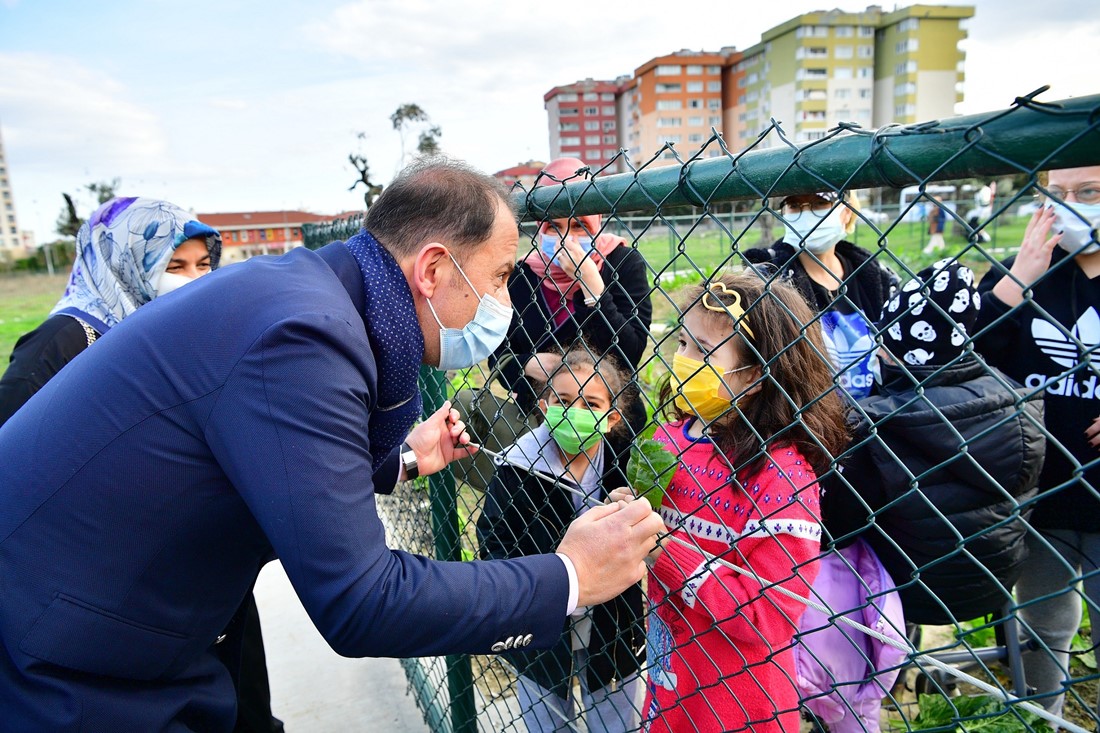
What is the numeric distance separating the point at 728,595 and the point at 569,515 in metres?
0.75

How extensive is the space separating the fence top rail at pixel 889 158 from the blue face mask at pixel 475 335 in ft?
1.19

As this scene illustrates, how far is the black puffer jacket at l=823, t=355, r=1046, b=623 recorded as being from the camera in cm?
186

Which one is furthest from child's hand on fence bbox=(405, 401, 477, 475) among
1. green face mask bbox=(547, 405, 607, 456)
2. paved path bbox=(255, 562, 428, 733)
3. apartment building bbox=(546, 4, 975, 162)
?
apartment building bbox=(546, 4, 975, 162)

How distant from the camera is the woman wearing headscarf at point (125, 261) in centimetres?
260

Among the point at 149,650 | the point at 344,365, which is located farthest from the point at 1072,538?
the point at 149,650

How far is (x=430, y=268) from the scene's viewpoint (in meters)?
1.51

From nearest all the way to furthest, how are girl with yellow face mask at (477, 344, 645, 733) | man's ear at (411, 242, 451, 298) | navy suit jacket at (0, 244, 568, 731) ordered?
navy suit jacket at (0, 244, 568, 731) → man's ear at (411, 242, 451, 298) → girl with yellow face mask at (477, 344, 645, 733)

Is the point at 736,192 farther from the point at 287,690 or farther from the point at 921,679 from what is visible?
the point at 287,690

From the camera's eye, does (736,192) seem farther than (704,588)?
No

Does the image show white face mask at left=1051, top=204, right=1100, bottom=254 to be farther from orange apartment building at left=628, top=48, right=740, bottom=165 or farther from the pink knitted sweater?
orange apartment building at left=628, top=48, right=740, bottom=165

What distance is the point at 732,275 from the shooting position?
1.85m

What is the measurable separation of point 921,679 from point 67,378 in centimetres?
323

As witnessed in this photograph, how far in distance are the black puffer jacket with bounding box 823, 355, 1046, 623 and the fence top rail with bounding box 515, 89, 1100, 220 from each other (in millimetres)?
792

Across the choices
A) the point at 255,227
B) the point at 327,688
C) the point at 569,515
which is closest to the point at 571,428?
the point at 569,515
